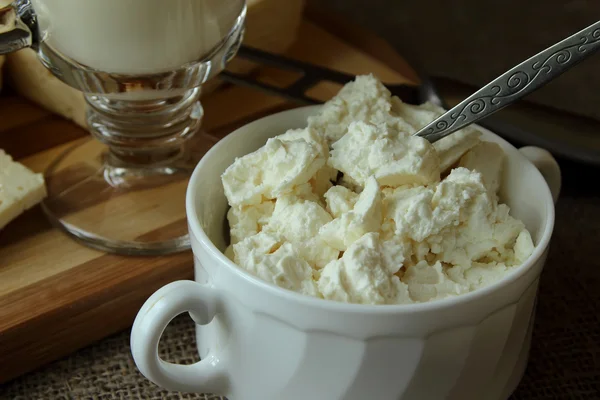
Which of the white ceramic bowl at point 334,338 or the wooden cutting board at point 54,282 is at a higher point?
the white ceramic bowl at point 334,338

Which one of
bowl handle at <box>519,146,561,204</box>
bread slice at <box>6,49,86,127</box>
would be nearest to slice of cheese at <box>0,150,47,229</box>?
bread slice at <box>6,49,86,127</box>

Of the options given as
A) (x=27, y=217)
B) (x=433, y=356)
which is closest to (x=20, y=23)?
(x=27, y=217)

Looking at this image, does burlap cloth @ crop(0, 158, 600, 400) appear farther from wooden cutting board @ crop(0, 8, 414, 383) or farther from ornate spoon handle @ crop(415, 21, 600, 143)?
ornate spoon handle @ crop(415, 21, 600, 143)

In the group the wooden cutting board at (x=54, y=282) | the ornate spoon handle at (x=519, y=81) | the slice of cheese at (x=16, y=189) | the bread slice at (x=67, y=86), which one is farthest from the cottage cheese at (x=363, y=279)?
the bread slice at (x=67, y=86)

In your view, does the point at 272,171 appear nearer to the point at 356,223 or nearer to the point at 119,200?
the point at 356,223

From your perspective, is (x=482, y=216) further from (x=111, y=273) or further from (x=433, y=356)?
(x=111, y=273)

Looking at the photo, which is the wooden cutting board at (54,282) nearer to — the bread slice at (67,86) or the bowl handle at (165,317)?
the bread slice at (67,86)
